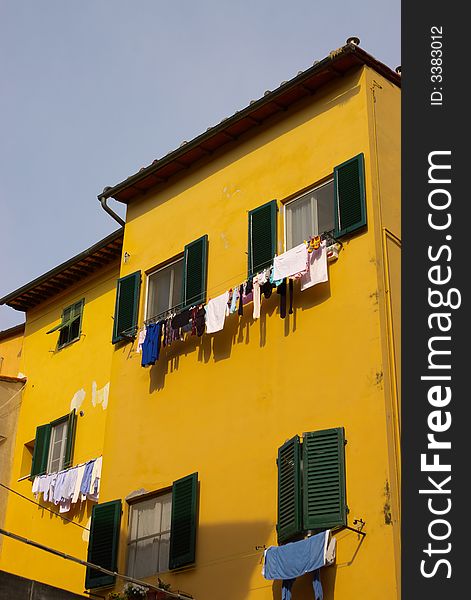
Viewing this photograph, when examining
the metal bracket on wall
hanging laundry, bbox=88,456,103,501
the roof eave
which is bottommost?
the metal bracket on wall

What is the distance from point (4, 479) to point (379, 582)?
986cm

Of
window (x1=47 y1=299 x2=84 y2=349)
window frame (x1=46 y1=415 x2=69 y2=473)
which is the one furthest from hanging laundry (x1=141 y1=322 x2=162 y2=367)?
window (x1=47 y1=299 x2=84 y2=349)

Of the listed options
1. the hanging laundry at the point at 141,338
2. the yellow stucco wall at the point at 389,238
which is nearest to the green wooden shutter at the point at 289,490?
the yellow stucco wall at the point at 389,238

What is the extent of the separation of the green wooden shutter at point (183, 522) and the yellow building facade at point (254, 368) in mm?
27

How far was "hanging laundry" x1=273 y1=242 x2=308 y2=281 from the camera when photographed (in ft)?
42.8

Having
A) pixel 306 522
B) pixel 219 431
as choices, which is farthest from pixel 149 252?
pixel 306 522

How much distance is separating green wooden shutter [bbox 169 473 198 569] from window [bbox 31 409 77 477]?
4.36 metres

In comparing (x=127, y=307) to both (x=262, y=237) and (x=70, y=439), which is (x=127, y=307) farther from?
(x=70, y=439)

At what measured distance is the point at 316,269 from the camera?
42.4 feet

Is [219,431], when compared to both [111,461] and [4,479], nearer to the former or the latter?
[111,461]

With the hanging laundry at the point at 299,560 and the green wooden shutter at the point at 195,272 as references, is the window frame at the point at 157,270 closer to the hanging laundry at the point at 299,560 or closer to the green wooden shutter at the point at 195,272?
the green wooden shutter at the point at 195,272

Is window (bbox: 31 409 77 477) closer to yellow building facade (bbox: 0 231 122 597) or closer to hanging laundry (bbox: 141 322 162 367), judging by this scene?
yellow building facade (bbox: 0 231 122 597)

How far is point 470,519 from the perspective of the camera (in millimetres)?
9438

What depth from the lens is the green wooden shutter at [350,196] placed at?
42.5 feet
